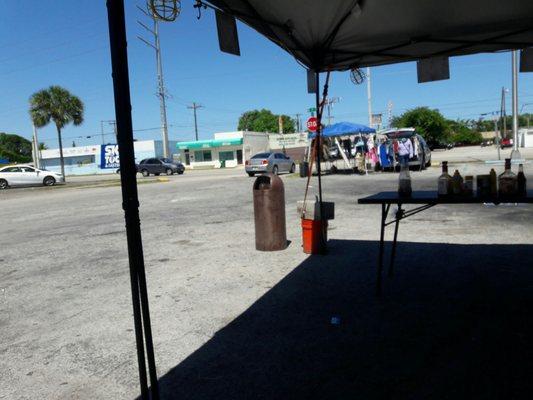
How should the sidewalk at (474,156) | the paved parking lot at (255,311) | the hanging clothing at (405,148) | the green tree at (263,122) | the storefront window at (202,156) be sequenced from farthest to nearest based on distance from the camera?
the green tree at (263,122) < the storefront window at (202,156) < the sidewalk at (474,156) < the hanging clothing at (405,148) < the paved parking lot at (255,311)

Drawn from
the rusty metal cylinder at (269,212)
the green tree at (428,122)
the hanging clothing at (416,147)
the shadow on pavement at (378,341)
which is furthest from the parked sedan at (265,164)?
the green tree at (428,122)

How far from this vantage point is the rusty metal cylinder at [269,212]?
260 inches

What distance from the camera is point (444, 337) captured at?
347cm

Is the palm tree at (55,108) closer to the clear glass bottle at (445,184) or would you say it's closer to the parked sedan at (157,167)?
the parked sedan at (157,167)

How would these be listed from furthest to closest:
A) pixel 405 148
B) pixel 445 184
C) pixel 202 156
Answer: pixel 202 156 < pixel 405 148 < pixel 445 184

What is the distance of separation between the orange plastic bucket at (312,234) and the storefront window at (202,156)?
176 feet

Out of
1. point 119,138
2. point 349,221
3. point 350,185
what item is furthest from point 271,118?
point 119,138

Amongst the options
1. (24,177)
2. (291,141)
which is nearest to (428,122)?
(291,141)

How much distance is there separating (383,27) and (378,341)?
3.42 m

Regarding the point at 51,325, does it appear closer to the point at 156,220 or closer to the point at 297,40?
the point at 297,40

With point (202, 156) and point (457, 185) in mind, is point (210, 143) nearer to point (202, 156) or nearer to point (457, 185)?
point (202, 156)

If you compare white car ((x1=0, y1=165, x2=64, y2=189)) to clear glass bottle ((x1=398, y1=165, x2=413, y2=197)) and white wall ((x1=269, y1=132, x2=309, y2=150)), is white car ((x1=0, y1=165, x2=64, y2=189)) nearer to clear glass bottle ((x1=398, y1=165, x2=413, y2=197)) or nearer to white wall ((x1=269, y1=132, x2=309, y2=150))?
white wall ((x1=269, y1=132, x2=309, y2=150))

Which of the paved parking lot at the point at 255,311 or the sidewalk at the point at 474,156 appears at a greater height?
the sidewalk at the point at 474,156

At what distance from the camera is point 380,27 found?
493cm
